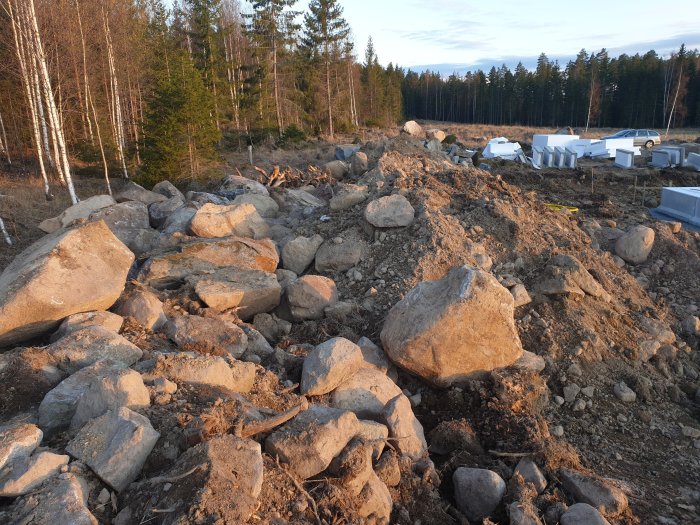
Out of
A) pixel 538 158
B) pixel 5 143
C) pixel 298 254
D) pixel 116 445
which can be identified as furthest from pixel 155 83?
pixel 116 445

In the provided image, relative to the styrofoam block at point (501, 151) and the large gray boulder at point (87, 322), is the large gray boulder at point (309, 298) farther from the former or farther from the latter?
the styrofoam block at point (501, 151)

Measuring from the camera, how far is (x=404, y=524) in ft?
11.3

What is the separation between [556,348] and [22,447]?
4.98m

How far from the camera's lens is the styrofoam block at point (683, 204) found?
1084 cm

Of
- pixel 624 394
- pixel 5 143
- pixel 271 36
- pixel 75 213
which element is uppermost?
pixel 271 36

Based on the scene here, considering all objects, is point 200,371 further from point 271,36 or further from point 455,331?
point 271,36

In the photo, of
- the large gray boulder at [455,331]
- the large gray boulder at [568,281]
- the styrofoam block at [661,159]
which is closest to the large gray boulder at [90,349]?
the large gray boulder at [455,331]

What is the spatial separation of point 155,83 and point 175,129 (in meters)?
4.90

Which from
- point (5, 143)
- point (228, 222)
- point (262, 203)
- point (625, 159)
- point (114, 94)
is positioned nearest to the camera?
point (228, 222)

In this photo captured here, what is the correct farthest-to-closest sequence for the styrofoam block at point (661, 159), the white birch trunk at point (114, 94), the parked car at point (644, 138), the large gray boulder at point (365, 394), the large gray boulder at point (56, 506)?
the parked car at point (644, 138) < the styrofoam block at point (661, 159) < the white birch trunk at point (114, 94) < the large gray boulder at point (365, 394) < the large gray boulder at point (56, 506)

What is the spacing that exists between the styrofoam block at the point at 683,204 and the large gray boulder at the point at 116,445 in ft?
38.2

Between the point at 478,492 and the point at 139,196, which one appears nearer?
the point at 478,492

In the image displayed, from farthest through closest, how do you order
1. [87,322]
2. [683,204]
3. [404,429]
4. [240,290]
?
[683,204] → [240,290] → [87,322] → [404,429]

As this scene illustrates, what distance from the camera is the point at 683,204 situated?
11258 mm
